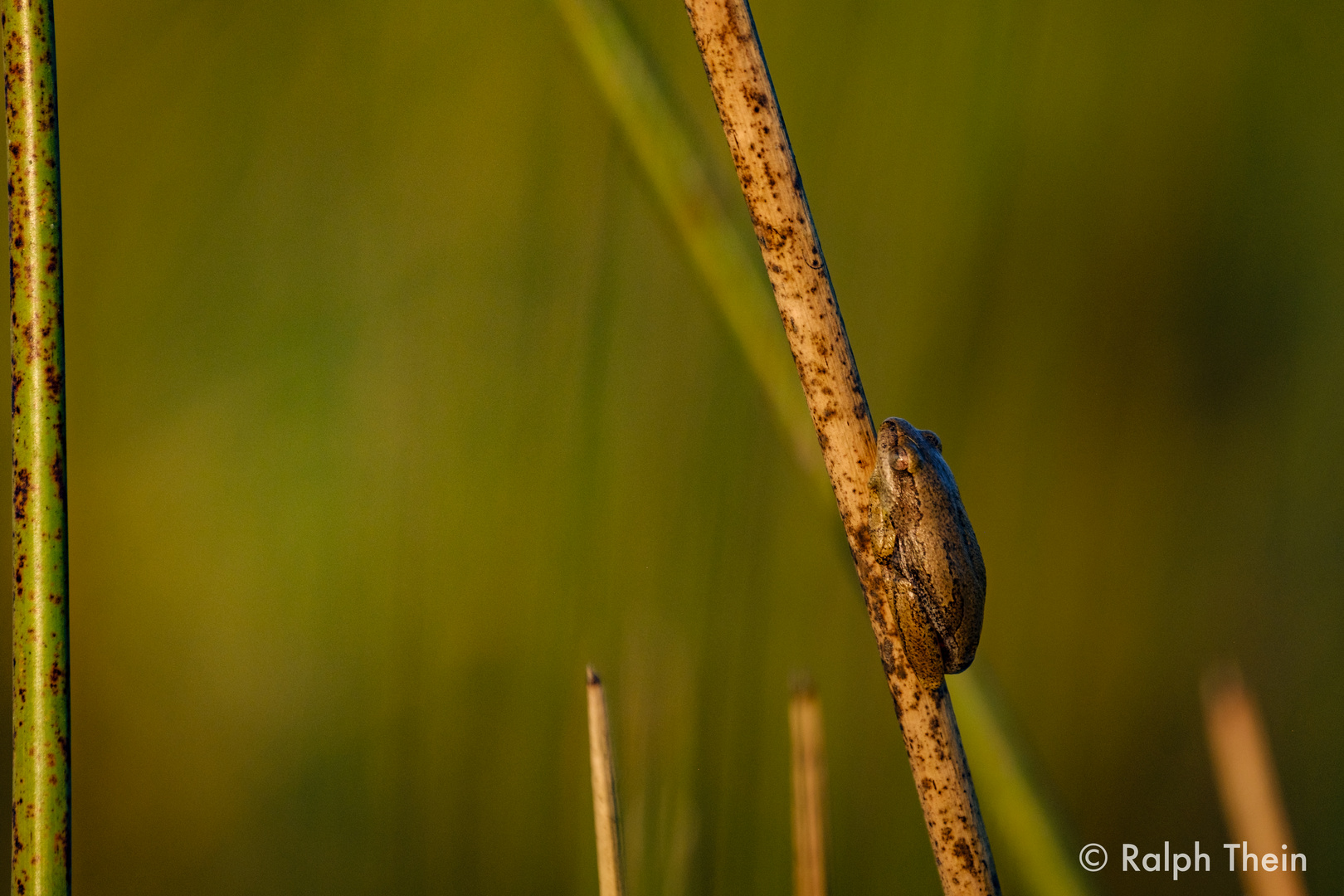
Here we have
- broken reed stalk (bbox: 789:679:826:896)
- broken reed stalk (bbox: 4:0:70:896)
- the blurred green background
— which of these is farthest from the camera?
the blurred green background

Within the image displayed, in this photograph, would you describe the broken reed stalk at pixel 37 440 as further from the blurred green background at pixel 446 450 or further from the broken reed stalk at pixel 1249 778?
the broken reed stalk at pixel 1249 778

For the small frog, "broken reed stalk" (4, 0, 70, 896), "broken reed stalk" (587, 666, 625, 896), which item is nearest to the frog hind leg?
the small frog

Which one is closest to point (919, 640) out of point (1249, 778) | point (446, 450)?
point (1249, 778)

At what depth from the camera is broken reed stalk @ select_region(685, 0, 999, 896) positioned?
0.79 feet

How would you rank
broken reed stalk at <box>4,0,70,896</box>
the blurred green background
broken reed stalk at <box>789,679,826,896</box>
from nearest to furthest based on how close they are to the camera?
1. broken reed stalk at <box>4,0,70,896</box>
2. broken reed stalk at <box>789,679,826,896</box>
3. the blurred green background

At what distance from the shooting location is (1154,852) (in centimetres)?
61

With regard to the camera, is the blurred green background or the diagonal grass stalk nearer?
the diagonal grass stalk

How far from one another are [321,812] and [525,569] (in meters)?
0.20

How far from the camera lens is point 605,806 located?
0.91 feet

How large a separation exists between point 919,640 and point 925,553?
0.41 feet

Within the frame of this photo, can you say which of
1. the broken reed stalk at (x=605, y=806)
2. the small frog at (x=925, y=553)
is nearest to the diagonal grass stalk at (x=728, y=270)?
the small frog at (x=925, y=553)

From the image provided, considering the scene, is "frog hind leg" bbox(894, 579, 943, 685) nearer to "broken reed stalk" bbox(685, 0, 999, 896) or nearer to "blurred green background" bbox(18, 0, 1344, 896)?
"broken reed stalk" bbox(685, 0, 999, 896)

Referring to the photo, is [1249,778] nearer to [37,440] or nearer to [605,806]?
[605,806]

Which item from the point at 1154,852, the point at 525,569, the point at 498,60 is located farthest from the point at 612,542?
the point at 1154,852
